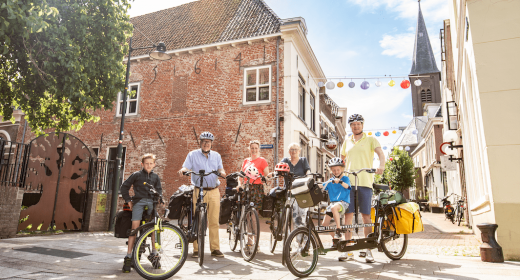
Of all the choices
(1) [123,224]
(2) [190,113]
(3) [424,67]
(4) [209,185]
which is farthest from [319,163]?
(3) [424,67]

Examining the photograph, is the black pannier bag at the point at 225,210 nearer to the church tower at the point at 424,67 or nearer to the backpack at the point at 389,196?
the backpack at the point at 389,196

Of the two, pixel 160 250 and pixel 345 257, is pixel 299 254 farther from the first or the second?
pixel 160 250

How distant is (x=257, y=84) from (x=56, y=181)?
827 centimetres

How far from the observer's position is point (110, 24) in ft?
27.0

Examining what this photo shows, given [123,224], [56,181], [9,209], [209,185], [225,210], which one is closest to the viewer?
[123,224]

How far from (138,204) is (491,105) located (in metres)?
5.17

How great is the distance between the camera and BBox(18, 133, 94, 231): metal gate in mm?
7809

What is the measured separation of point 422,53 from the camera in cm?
5684

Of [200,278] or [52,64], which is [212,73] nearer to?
[52,64]

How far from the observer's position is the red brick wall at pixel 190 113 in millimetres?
13734

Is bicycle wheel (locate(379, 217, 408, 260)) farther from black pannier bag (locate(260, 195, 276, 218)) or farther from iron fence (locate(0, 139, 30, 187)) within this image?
iron fence (locate(0, 139, 30, 187))

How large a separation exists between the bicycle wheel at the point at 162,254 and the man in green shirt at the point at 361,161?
2136 mm

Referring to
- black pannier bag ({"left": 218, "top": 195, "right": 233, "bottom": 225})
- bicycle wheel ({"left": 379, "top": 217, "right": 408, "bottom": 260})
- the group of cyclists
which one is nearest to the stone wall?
the group of cyclists

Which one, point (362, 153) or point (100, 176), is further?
point (100, 176)
